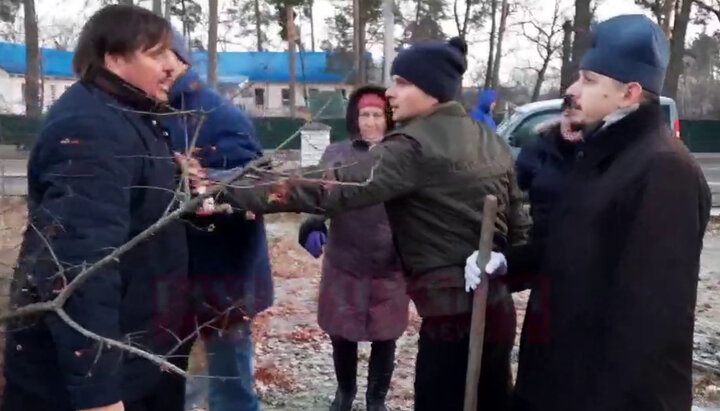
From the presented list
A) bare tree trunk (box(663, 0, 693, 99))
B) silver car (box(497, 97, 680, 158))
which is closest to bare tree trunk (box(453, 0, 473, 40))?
bare tree trunk (box(663, 0, 693, 99))

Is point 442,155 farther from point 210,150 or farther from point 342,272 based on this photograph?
point 342,272

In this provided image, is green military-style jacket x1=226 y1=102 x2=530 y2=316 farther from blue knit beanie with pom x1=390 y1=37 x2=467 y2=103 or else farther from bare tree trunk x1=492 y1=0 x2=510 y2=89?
bare tree trunk x1=492 y1=0 x2=510 y2=89

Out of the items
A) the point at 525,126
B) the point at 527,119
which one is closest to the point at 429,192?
the point at 525,126

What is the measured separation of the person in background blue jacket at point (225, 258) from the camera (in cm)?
287

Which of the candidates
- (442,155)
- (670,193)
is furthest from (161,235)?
(670,193)

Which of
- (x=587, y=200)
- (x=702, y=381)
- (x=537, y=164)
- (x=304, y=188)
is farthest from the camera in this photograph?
(x=702, y=381)

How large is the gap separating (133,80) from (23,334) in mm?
716

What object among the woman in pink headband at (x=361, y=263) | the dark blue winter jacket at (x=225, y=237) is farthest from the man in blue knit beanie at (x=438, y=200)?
the woman in pink headband at (x=361, y=263)

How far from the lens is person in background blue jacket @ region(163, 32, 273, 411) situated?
2867mm

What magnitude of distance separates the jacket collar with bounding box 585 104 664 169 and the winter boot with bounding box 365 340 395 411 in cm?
218

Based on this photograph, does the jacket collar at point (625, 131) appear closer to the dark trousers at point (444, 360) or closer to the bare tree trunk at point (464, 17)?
the dark trousers at point (444, 360)

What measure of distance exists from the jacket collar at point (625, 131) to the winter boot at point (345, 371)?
2215mm

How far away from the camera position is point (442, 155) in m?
2.65

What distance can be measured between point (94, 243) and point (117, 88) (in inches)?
17.0
